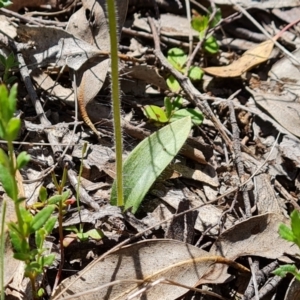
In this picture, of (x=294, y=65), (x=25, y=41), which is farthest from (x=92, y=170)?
(x=294, y=65)

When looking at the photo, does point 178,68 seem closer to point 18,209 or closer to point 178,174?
point 178,174

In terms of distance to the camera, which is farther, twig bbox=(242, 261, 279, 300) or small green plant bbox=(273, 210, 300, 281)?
twig bbox=(242, 261, 279, 300)

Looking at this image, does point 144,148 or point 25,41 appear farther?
point 25,41

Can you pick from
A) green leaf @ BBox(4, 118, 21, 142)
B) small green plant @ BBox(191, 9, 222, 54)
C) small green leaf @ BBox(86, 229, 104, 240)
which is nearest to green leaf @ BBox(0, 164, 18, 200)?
green leaf @ BBox(4, 118, 21, 142)

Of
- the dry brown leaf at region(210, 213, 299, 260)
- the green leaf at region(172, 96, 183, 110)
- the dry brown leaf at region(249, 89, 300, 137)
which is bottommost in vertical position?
the dry brown leaf at region(210, 213, 299, 260)

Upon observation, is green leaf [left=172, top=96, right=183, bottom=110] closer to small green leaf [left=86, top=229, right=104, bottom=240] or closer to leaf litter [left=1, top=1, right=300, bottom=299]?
leaf litter [left=1, top=1, right=300, bottom=299]

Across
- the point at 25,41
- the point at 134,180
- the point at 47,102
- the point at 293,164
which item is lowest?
the point at 293,164

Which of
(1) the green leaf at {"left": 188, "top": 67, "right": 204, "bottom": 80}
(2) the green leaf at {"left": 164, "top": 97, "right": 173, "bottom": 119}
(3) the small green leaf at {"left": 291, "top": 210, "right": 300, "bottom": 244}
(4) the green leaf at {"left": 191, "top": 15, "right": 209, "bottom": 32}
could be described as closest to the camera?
(3) the small green leaf at {"left": 291, "top": 210, "right": 300, "bottom": 244}

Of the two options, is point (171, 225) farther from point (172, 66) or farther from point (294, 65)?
point (294, 65)

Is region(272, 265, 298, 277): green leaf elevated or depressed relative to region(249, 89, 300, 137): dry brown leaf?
depressed
